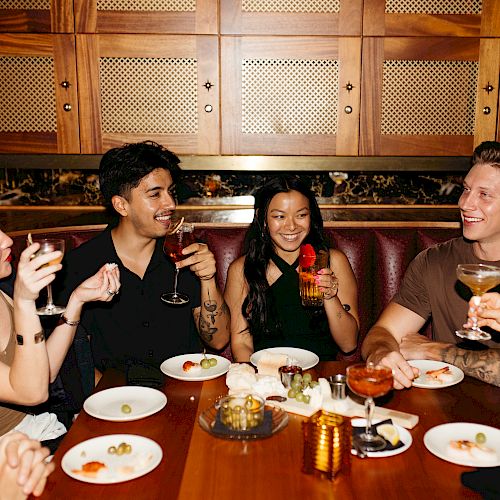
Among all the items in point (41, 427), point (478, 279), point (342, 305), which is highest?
point (478, 279)

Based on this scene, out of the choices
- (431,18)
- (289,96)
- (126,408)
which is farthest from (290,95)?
(126,408)

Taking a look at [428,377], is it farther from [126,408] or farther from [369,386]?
[126,408]

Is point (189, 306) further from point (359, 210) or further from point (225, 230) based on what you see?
point (359, 210)

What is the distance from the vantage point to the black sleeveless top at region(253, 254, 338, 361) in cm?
294

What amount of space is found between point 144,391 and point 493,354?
1.21 m

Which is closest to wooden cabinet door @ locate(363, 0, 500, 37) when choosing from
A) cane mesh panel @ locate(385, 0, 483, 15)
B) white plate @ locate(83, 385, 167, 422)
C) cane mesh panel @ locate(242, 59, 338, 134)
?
cane mesh panel @ locate(385, 0, 483, 15)

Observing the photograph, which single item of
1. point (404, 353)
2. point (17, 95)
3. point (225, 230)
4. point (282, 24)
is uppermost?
point (282, 24)

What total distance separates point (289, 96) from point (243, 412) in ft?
8.89

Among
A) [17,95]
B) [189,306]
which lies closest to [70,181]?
[17,95]

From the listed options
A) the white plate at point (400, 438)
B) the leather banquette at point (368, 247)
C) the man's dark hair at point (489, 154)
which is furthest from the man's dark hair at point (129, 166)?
the white plate at point (400, 438)

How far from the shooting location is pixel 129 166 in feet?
9.21

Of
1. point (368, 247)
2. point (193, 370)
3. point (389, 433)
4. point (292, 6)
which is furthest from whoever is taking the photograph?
point (292, 6)

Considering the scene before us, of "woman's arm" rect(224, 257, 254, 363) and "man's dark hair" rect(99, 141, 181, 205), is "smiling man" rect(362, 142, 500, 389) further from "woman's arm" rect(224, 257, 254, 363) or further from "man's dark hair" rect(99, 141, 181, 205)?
"man's dark hair" rect(99, 141, 181, 205)

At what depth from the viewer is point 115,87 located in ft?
12.8
